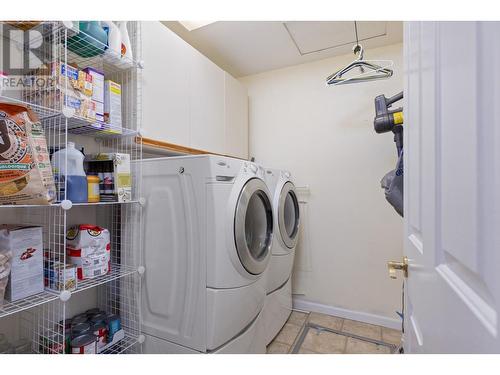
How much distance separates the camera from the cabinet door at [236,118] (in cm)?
229

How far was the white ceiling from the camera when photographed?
1920 millimetres

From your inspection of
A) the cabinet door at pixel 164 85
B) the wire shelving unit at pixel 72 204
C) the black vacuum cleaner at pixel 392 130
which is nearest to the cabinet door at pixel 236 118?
the cabinet door at pixel 164 85

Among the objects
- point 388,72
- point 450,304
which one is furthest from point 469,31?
point 388,72

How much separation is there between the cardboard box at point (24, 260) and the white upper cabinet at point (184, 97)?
77cm

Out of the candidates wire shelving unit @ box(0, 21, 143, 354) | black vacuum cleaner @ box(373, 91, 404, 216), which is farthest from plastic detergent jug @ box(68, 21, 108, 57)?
black vacuum cleaner @ box(373, 91, 404, 216)

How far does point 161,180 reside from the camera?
4.52 ft

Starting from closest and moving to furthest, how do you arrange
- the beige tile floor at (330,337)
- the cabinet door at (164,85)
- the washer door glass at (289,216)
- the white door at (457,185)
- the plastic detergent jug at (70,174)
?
the white door at (457,185) < the plastic detergent jug at (70,174) < the cabinet door at (164,85) < the beige tile floor at (330,337) < the washer door glass at (289,216)

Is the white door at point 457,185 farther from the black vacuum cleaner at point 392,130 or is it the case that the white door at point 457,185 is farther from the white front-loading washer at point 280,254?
the white front-loading washer at point 280,254

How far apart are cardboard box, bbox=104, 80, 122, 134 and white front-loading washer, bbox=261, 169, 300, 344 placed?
3.27 feet

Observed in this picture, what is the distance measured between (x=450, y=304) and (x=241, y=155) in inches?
88.0

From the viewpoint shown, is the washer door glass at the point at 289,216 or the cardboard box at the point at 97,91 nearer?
the cardboard box at the point at 97,91

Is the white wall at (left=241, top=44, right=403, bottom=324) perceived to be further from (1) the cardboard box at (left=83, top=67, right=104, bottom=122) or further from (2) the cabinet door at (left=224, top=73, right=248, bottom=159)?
(1) the cardboard box at (left=83, top=67, right=104, bottom=122)

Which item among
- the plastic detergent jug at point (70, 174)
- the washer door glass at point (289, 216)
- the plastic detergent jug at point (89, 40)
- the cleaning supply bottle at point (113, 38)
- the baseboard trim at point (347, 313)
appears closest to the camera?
the plastic detergent jug at point (70, 174)

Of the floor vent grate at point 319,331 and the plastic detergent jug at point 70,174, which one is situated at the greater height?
the plastic detergent jug at point 70,174
